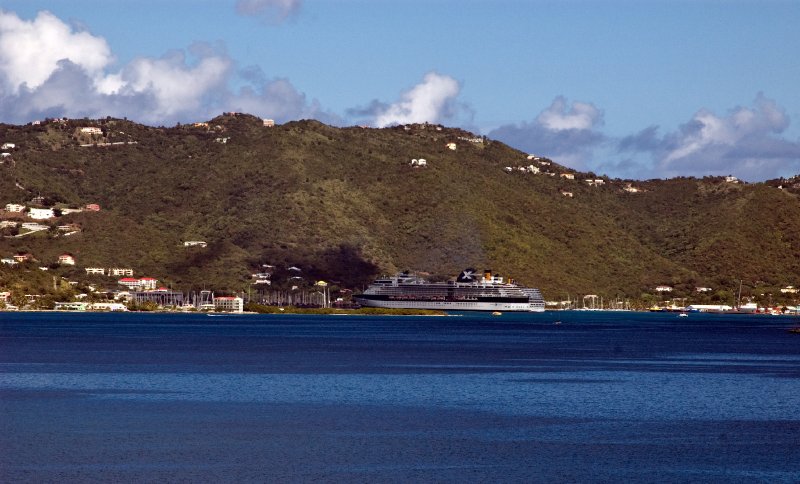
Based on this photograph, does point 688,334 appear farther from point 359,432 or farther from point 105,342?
point 359,432

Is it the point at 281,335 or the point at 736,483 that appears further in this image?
the point at 281,335

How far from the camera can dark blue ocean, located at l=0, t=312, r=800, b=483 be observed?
132ft

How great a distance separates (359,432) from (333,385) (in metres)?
18.7

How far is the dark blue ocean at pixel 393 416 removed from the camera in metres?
40.3

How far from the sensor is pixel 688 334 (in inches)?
5714

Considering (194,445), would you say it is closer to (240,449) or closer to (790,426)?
(240,449)

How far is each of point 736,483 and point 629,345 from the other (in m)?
76.4

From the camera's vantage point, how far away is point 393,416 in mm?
53031

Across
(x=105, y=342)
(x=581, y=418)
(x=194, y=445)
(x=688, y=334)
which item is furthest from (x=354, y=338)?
(x=194, y=445)

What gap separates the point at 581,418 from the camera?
53.1 meters

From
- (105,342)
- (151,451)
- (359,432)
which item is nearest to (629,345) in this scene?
(105,342)

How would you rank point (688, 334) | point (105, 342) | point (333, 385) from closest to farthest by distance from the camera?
point (333, 385) < point (105, 342) < point (688, 334)

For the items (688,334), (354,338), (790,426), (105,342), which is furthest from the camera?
(688,334)

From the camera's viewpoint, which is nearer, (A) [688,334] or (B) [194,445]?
(B) [194,445]
